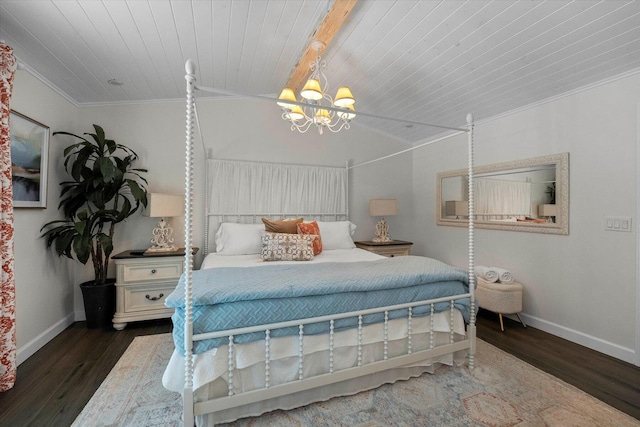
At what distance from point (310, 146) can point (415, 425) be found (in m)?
3.29

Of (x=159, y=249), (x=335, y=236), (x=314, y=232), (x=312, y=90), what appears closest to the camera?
(x=312, y=90)

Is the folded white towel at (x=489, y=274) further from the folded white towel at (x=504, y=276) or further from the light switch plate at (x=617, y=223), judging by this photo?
the light switch plate at (x=617, y=223)

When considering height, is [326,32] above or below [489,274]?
above

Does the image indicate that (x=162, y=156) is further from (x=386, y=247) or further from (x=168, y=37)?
(x=386, y=247)

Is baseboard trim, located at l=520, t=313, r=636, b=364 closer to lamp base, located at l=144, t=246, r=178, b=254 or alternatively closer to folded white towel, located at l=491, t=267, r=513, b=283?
folded white towel, located at l=491, t=267, r=513, b=283

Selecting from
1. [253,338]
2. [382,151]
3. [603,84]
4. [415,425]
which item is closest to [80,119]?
[253,338]

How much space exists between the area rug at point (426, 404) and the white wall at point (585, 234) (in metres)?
0.89

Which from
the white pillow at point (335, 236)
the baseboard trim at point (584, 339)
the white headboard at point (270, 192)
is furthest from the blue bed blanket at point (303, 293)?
the white headboard at point (270, 192)

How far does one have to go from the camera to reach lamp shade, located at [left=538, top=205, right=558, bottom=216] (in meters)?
2.75

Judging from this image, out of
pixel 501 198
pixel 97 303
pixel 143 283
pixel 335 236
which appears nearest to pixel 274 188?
pixel 335 236

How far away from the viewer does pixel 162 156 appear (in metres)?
3.36

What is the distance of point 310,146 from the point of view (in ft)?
13.1

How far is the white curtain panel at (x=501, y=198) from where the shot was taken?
9.91 ft

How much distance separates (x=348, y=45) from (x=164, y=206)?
2.44 meters
